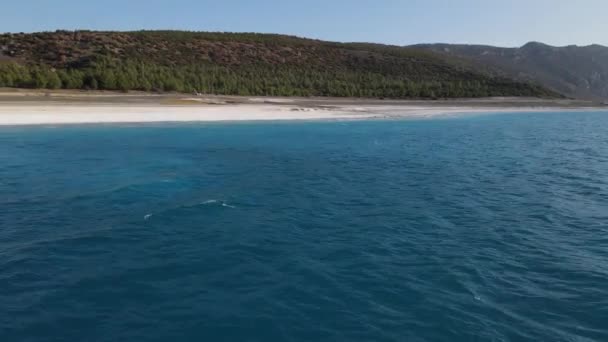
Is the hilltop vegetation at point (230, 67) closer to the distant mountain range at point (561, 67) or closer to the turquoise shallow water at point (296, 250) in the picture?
the distant mountain range at point (561, 67)

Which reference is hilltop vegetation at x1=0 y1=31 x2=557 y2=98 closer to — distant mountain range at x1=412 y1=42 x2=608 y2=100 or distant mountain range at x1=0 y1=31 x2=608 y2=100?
distant mountain range at x1=0 y1=31 x2=608 y2=100

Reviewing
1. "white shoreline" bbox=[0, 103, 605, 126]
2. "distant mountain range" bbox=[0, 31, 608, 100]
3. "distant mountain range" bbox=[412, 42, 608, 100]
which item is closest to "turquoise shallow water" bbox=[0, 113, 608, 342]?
"white shoreline" bbox=[0, 103, 605, 126]

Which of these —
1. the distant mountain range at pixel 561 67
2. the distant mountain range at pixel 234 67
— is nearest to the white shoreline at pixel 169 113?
the distant mountain range at pixel 234 67

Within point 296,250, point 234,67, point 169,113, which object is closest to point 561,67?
point 234,67

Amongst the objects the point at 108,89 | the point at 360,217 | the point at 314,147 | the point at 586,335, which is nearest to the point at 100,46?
the point at 108,89

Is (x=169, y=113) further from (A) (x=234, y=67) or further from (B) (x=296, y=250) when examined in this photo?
(A) (x=234, y=67)

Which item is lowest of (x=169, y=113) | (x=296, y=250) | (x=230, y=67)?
(x=296, y=250)
